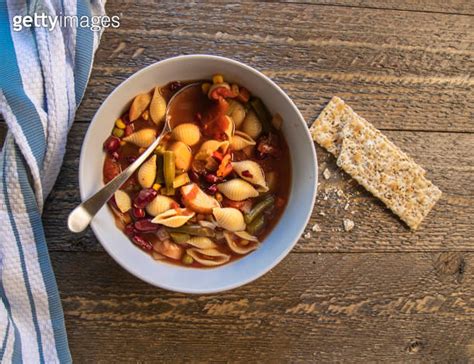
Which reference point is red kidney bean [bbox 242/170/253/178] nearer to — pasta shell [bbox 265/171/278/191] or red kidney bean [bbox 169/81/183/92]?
pasta shell [bbox 265/171/278/191]

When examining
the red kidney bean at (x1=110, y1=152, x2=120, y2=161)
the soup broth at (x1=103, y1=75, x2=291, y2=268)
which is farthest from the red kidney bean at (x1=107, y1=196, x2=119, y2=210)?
the red kidney bean at (x1=110, y1=152, x2=120, y2=161)

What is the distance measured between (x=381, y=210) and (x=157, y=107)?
734 mm

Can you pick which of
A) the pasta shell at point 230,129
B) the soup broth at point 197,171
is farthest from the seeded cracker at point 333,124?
the pasta shell at point 230,129

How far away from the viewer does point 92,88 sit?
4.72 feet

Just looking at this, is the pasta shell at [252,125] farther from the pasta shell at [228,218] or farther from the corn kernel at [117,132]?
the corn kernel at [117,132]

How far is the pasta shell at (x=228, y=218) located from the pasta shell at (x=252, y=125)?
213mm

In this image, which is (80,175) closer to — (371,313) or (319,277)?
(319,277)

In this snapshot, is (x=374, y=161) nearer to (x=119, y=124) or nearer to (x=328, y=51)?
(x=328, y=51)

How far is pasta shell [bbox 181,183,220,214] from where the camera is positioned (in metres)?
1.35

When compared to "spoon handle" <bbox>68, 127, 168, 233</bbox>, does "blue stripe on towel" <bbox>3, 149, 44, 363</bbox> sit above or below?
below

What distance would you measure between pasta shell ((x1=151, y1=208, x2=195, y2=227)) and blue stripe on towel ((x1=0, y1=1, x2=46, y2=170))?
345 millimetres

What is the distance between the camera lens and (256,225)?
1422 millimetres

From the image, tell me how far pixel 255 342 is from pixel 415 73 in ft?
3.15

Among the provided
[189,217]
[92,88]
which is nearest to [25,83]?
[92,88]
